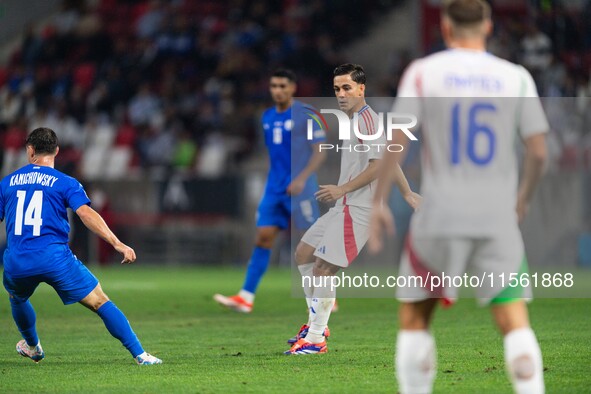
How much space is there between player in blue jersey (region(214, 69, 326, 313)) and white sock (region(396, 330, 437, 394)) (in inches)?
284

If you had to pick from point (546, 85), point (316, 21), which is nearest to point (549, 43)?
point (546, 85)

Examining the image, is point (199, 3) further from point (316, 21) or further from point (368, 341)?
point (368, 341)

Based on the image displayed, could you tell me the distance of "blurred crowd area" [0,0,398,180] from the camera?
24.3m

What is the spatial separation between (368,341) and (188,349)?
1.60 m

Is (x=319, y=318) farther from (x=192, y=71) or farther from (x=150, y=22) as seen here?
(x=150, y=22)

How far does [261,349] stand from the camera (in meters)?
10.1

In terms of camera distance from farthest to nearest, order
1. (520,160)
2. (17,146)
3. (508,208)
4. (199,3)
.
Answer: (199,3)
(17,146)
(520,160)
(508,208)

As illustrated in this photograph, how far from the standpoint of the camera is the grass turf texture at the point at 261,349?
8.04m

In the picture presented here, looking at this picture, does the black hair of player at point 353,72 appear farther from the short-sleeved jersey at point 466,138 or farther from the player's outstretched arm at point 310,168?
the short-sleeved jersey at point 466,138

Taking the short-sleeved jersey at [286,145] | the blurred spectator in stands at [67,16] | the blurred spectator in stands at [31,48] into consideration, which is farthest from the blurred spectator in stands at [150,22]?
the short-sleeved jersey at [286,145]

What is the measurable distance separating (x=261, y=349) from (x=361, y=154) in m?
1.88

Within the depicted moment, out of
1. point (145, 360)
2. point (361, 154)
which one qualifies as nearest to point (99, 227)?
point (145, 360)

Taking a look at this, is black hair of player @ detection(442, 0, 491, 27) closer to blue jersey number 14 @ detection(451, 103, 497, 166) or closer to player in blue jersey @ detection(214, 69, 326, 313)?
blue jersey number 14 @ detection(451, 103, 497, 166)

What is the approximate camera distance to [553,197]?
21688 mm
